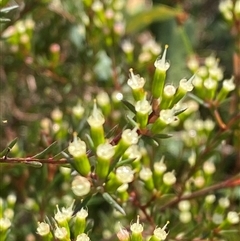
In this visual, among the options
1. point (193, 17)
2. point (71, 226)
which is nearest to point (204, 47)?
point (193, 17)

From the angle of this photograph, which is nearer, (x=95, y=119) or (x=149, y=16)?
(x=95, y=119)

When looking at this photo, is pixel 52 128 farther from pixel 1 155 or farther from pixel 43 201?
pixel 1 155

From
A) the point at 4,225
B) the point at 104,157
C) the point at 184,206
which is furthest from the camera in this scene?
the point at 184,206

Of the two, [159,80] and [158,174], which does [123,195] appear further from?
[159,80]

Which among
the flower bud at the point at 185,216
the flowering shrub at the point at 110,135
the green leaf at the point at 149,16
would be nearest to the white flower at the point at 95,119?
the flowering shrub at the point at 110,135

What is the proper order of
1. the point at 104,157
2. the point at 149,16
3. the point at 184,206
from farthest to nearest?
the point at 149,16
the point at 184,206
the point at 104,157

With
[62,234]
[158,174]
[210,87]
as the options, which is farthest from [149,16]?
[62,234]

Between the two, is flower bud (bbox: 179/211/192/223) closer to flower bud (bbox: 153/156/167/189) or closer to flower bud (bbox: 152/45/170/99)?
flower bud (bbox: 153/156/167/189)

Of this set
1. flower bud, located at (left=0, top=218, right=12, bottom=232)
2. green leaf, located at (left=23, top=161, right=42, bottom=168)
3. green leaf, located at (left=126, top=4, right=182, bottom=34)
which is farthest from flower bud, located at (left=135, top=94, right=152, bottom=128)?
green leaf, located at (left=126, top=4, right=182, bottom=34)
